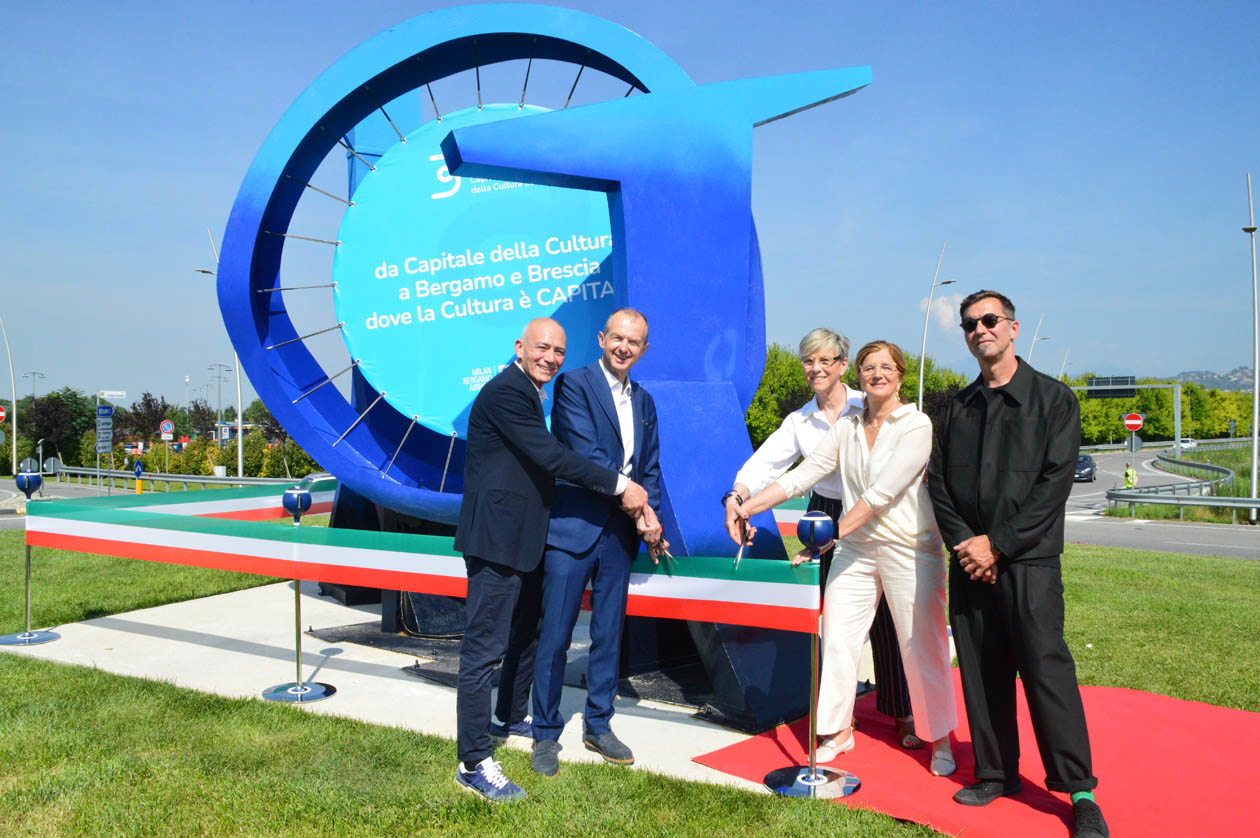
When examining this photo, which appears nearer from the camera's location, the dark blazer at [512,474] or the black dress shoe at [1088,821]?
the black dress shoe at [1088,821]

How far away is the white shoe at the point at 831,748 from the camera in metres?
3.93

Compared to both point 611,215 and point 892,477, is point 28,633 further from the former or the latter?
point 892,477

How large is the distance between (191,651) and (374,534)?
2.18 metres

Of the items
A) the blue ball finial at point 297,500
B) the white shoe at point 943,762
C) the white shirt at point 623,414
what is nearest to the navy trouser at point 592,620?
the white shirt at point 623,414

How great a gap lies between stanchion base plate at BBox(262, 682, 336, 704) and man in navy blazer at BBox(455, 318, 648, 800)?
1.67m

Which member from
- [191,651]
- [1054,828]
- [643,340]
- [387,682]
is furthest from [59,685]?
[1054,828]

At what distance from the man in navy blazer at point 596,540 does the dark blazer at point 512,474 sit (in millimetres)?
158

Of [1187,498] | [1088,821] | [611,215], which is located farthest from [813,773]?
[1187,498]

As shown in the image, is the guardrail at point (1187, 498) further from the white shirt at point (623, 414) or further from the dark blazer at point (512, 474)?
the dark blazer at point (512, 474)

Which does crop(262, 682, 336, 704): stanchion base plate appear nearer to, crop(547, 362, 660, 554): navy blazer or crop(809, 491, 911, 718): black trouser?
crop(547, 362, 660, 554): navy blazer

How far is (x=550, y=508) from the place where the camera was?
390 centimetres

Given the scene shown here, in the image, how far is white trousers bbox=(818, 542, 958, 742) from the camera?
382 cm

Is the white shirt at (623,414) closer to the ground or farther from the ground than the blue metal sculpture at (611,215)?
closer to the ground

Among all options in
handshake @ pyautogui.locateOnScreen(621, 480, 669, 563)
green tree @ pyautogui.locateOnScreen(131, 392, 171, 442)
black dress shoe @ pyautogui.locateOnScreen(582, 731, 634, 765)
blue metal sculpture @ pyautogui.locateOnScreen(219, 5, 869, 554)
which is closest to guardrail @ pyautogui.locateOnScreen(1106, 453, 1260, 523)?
blue metal sculpture @ pyautogui.locateOnScreen(219, 5, 869, 554)
